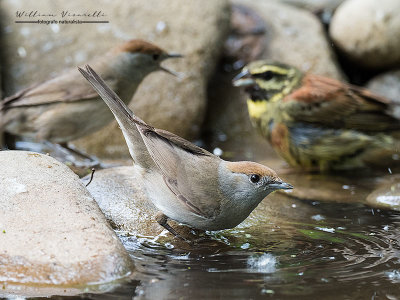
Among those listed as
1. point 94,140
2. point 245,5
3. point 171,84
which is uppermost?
point 245,5

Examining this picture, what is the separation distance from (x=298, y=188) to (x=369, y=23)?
3608 mm

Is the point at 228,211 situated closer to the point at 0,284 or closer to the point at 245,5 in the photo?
the point at 0,284

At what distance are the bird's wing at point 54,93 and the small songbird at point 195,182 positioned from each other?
1865 mm

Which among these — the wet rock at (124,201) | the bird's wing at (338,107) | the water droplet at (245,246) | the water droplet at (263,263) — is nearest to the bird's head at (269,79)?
the bird's wing at (338,107)

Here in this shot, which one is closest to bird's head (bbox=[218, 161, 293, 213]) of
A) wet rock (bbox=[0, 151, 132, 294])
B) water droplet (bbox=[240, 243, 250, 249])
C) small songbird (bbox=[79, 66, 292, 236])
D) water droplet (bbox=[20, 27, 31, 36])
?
small songbird (bbox=[79, 66, 292, 236])

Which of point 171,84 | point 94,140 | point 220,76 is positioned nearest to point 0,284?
point 94,140

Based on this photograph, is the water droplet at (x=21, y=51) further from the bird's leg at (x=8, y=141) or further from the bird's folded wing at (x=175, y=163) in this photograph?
the bird's folded wing at (x=175, y=163)

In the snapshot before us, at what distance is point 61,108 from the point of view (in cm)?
671

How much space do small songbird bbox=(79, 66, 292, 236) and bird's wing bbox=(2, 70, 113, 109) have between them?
1.87 meters

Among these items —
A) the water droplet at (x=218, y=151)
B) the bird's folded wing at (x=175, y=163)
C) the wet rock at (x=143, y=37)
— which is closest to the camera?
the bird's folded wing at (x=175, y=163)

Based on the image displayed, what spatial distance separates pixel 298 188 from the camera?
6.37 meters

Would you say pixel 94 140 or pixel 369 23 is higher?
pixel 369 23

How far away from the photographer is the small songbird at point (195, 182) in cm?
446

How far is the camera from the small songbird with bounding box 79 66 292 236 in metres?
4.46
